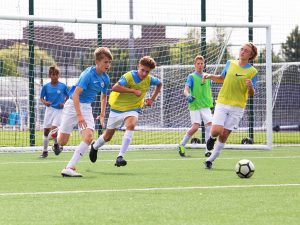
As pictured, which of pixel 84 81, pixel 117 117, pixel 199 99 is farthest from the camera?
pixel 199 99

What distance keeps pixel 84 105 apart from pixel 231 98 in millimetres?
2350

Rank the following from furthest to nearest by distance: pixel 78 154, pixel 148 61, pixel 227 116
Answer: pixel 227 116, pixel 148 61, pixel 78 154

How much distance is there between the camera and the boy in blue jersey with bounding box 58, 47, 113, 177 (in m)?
10.4

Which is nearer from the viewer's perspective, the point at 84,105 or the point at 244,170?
the point at 244,170

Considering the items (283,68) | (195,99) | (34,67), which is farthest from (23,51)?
(283,68)

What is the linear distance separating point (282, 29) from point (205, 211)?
46.7 ft

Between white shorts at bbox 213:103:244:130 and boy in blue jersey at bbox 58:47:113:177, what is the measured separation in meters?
1.74

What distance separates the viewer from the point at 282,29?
20406 mm

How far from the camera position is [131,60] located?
18766mm

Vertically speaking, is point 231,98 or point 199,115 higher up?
point 231,98

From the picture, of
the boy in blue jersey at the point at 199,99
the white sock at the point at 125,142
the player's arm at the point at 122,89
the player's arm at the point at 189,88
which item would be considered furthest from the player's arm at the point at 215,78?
the boy in blue jersey at the point at 199,99

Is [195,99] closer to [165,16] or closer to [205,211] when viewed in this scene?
[165,16]

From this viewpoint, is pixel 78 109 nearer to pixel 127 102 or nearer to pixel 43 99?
pixel 127 102

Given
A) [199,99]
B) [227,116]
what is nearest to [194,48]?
[199,99]
